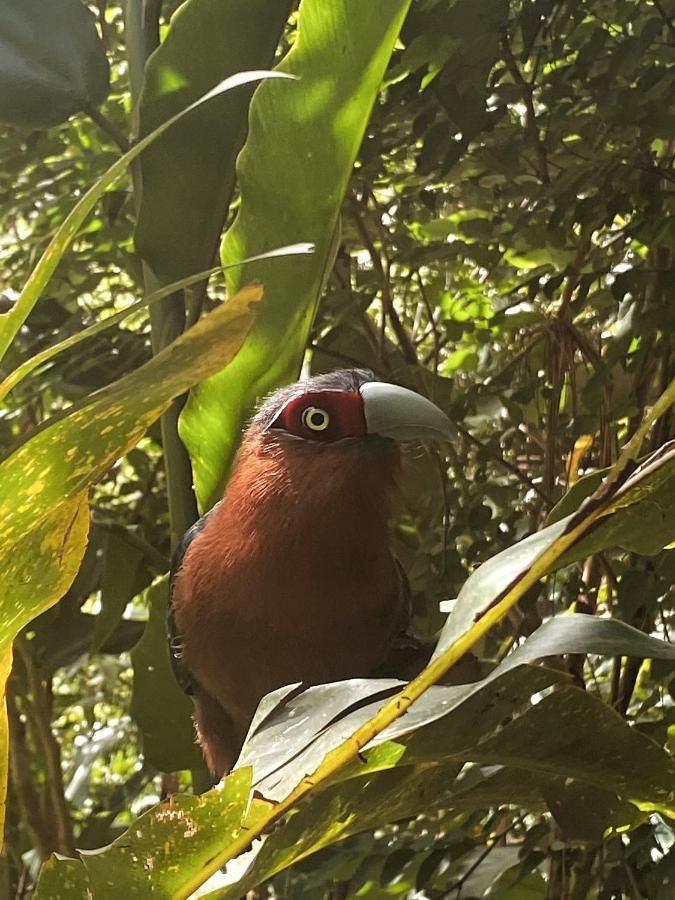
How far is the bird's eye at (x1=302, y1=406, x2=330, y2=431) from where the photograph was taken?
23.5 inches

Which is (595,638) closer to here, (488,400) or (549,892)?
(549,892)

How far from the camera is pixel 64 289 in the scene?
1.10 m

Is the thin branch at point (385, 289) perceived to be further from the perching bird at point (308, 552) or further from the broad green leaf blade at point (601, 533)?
the broad green leaf blade at point (601, 533)

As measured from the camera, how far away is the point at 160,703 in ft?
2.58

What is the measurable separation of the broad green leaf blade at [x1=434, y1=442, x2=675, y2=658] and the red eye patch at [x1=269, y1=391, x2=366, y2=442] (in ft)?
0.81

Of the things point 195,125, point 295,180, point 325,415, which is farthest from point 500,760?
point 195,125

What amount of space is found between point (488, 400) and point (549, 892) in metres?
0.49

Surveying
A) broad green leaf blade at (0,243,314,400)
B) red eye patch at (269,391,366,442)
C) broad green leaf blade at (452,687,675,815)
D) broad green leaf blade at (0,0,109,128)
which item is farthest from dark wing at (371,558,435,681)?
broad green leaf blade at (0,0,109,128)

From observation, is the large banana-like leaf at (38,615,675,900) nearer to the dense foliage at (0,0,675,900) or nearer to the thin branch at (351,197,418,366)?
the dense foliage at (0,0,675,900)

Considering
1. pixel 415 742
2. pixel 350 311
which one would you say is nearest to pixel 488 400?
pixel 350 311

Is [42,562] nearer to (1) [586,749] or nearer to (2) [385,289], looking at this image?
(1) [586,749]

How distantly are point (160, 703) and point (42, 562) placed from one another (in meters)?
0.44

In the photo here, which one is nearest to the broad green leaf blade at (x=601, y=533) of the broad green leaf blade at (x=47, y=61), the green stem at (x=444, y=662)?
the green stem at (x=444, y=662)

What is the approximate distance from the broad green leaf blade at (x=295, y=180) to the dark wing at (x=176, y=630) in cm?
6
